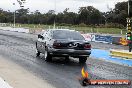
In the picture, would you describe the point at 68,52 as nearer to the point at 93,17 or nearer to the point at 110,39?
the point at 110,39

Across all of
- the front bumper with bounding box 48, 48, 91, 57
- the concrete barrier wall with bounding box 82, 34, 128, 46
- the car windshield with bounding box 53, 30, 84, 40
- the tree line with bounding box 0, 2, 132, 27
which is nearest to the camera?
the front bumper with bounding box 48, 48, 91, 57

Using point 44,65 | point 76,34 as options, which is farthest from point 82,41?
point 44,65

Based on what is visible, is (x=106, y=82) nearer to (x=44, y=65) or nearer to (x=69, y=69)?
(x=69, y=69)

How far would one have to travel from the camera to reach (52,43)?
16703 mm

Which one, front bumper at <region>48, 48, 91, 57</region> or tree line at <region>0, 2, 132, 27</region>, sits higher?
tree line at <region>0, 2, 132, 27</region>

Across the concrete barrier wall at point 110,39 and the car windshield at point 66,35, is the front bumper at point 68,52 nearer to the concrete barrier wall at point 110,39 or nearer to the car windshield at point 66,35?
the car windshield at point 66,35

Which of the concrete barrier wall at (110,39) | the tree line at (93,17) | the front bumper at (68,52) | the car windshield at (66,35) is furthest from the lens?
the tree line at (93,17)

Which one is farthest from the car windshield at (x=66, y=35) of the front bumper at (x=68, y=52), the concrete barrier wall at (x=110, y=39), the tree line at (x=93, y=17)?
the tree line at (x=93, y=17)

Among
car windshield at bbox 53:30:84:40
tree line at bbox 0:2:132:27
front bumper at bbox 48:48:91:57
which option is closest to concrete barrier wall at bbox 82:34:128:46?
car windshield at bbox 53:30:84:40

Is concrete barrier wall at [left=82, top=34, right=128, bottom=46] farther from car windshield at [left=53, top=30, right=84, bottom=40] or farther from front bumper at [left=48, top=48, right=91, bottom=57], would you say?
front bumper at [left=48, top=48, right=91, bottom=57]

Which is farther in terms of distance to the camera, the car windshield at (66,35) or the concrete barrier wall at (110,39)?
the concrete barrier wall at (110,39)

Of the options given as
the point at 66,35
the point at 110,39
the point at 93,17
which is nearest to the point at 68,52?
the point at 66,35

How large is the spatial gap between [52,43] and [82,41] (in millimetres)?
1357

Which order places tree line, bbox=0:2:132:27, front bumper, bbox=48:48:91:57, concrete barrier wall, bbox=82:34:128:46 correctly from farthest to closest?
tree line, bbox=0:2:132:27 → concrete barrier wall, bbox=82:34:128:46 → front bumper, bbox=48:48:91:57
